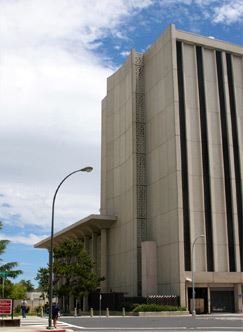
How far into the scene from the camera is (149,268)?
58.5 m

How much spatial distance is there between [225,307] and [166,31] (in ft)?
106

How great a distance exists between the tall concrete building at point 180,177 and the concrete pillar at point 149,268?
4.4 inches

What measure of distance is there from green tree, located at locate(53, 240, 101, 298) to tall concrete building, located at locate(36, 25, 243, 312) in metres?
6.38

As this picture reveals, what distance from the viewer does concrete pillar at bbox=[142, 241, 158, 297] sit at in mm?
57750

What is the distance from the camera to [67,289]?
55.4 meters

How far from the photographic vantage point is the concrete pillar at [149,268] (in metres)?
57.8

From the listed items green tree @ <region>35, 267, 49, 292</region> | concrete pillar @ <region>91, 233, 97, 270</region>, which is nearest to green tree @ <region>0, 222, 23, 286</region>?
green tree @ <region>35, 267, 49, 292</region>

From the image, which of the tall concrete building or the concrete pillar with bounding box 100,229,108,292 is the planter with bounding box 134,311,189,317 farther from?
the concrete pillar with bounding box 100,229,108,292

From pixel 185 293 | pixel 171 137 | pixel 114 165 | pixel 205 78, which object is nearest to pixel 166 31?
pixel 205 78

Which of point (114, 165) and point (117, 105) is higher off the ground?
point (117, 105)

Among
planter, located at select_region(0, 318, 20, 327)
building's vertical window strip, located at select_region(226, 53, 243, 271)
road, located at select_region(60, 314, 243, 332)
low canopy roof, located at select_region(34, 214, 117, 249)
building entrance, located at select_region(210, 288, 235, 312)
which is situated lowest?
road, located at select_region(60, 314, 243, 332)

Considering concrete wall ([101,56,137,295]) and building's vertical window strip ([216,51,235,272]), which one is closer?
building's vertical window strip ([216,51,235,272])

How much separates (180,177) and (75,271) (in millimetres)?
15045

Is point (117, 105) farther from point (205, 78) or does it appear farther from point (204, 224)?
point (204, 224)
